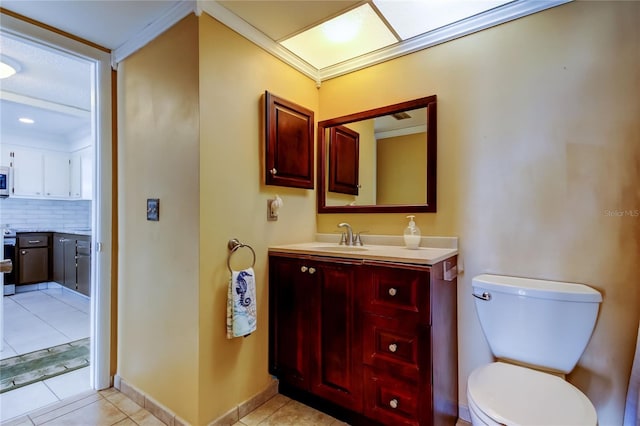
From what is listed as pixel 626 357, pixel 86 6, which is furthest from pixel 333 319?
pixel 86 6

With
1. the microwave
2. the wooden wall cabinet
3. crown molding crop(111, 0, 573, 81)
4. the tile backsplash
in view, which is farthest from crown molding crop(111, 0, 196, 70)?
the tile backsplash

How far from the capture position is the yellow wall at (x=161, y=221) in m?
1.58

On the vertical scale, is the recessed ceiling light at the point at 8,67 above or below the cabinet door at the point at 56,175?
above

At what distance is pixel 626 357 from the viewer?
1.36m

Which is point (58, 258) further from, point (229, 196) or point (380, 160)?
point (380, 160)

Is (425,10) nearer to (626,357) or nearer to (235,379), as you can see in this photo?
(626,357)

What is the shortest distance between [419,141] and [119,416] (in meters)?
2.38

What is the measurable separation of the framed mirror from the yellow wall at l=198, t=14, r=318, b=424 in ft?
1.53

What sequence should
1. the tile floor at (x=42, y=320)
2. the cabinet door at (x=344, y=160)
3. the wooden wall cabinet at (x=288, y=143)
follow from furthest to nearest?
the tile floor at (x=42, y=320) < the cabinet door at (x=344, y=160) < the wooden wall cabinet at (x=288, y=143)

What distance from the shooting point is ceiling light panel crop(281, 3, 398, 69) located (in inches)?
68.8

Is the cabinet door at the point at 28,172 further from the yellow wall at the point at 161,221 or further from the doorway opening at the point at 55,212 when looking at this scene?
the yellow wall at the point at 161,221

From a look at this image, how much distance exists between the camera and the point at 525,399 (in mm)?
1152

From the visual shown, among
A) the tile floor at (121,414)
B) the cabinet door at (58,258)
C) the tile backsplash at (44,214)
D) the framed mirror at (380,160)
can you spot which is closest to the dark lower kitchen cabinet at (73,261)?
the cabinet door at (58,258)

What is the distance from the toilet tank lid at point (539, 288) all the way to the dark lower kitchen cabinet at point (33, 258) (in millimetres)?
5842
